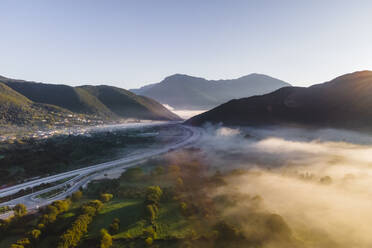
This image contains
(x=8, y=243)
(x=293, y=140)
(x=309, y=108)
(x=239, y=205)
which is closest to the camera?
(x=8, y=243)

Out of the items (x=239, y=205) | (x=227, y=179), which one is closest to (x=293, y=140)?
(x=227, y=179)

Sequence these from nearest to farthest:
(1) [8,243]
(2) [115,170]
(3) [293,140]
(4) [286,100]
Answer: (1) [8,243], (2) [115,170], (3) [293,140], (4) [286,100]

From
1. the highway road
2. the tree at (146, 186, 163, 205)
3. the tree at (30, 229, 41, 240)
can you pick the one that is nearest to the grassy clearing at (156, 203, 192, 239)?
the tree at (146, 186, 163, 205)

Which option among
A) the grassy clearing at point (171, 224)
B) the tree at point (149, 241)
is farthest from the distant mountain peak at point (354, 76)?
the tree at point (149, 241)

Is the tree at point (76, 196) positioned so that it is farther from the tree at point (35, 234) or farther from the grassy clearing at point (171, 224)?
the grassy clearing at point (171, 224)

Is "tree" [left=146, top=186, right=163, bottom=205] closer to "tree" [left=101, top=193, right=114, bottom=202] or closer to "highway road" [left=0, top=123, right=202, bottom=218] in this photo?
"tree" [left=101, top=193, right=114, bottom=202]

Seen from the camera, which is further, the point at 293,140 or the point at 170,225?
the point at 293,140

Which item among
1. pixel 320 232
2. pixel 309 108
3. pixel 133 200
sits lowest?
pixel 320 232

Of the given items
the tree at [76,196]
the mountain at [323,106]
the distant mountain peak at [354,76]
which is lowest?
the tree at [76,196]

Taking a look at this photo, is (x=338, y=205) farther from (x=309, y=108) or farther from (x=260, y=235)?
(x=309, y=108)
